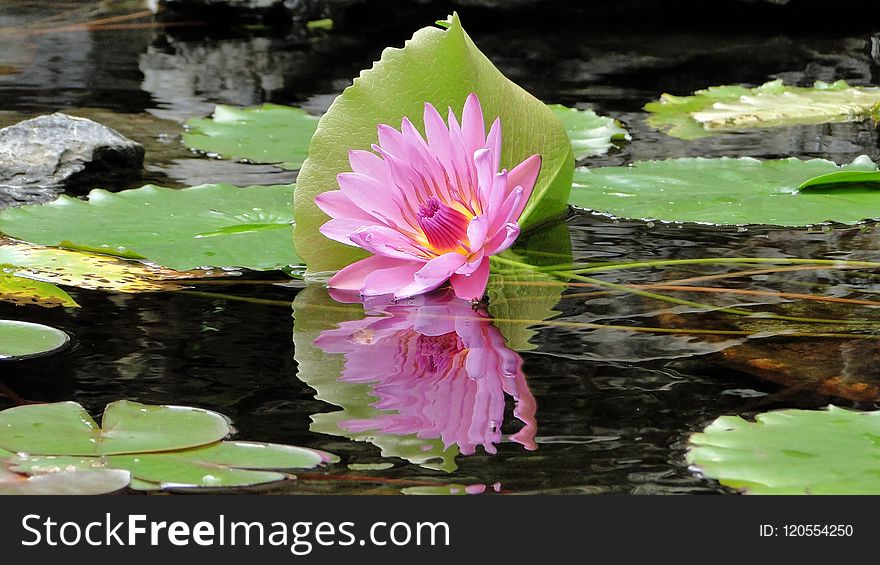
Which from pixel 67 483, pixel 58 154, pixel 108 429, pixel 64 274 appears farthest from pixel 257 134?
pixel 67 483

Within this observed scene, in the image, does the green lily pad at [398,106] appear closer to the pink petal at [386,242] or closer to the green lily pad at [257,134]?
the pink petal at [386,242]

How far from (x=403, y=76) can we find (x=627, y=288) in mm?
418

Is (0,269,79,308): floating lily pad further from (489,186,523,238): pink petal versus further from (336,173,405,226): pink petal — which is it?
(489,186,523,238): pink petal

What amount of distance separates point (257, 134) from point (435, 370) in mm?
1398

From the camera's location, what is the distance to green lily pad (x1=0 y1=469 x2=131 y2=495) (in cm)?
84

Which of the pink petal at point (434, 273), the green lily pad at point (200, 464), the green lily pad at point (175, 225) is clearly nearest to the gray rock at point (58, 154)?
the green lily pad at point (175, 225)

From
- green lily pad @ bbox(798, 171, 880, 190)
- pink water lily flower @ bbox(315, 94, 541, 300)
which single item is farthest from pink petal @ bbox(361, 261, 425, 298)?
green lily pad @ bbox(798, 171, 880, 190)

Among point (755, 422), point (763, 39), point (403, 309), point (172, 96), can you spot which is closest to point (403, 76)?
point (403, 309)

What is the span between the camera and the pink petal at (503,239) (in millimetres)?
1284

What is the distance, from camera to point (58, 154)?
6.88 feet

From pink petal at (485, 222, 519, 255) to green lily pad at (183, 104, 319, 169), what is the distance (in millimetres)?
895

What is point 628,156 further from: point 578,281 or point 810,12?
point 810,12

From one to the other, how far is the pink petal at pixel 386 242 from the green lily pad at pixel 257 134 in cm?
84

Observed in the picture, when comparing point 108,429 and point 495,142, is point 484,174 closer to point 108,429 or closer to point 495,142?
point 495,142
